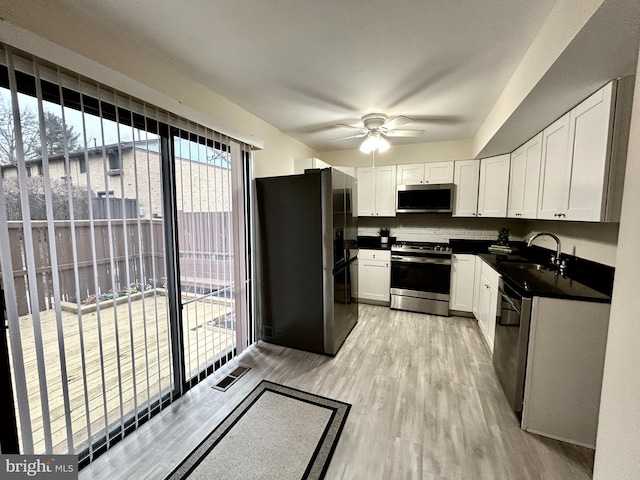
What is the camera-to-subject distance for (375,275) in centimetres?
399

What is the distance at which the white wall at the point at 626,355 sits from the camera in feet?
2.16

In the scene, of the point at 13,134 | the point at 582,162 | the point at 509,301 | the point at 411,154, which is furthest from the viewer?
the point at 411,154

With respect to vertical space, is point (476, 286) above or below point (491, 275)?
below

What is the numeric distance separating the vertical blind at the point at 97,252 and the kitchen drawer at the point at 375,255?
2.38 meters

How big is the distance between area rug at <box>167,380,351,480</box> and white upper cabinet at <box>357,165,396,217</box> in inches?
116

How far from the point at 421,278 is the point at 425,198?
3.91 feet

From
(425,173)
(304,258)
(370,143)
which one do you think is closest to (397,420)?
(304,258)

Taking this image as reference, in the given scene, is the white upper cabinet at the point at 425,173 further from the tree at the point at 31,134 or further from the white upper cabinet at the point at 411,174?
the tree at the point at 31,134

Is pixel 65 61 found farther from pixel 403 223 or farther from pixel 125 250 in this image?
pixel 403 223

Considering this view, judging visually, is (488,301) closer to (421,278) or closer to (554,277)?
(554,277)

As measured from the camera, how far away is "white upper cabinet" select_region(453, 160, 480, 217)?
3.62m

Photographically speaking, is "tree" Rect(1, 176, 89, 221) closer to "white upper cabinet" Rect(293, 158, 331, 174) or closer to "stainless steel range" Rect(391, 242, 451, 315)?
"white upper cabinet" Rect(293, 158, 331, 174)

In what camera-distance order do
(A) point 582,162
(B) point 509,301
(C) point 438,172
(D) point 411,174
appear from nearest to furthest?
(A) point 582,162
(B) point 509,301
(C) point 438,172
(D) point 411,174

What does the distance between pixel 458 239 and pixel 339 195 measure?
2.44 meters
